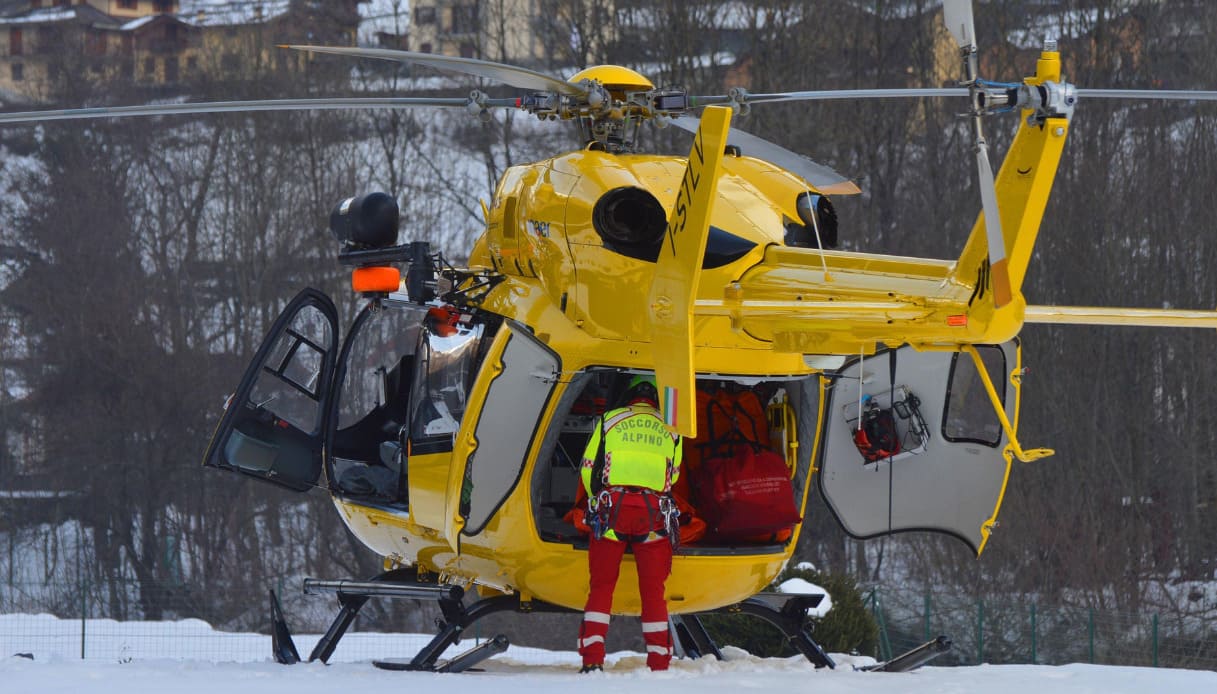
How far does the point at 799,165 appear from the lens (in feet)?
25.9

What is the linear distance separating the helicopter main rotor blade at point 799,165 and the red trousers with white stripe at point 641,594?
2.00m

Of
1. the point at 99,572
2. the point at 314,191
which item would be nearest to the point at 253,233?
the point at 314,191

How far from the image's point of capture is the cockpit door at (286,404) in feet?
27.6

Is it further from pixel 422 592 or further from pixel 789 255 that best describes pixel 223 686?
pixel 789 255

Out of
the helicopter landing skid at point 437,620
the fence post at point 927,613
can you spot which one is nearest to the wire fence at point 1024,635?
the fence post at point 927,613

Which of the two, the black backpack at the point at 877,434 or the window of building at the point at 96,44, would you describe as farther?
the window of building at the point at 96,44

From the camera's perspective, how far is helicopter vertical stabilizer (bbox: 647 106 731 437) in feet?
19.4

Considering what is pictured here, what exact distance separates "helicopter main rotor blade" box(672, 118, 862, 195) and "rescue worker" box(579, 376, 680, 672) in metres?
1.51

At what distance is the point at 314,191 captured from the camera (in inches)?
1216

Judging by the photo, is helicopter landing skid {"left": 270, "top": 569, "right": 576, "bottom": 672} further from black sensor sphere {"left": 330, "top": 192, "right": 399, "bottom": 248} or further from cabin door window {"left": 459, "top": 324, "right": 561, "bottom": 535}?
black sensor sphere {"left": 330, "top": 192, "right": 399, "bottom": 248}

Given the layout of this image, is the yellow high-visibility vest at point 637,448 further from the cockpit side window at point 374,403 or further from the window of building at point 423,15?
the window of building at point 423,15

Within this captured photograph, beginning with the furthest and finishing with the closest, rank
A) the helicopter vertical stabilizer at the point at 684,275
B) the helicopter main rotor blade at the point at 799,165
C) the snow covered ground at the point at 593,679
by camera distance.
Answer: the helicopter main rotor blade at the point at 799,165 < the snow covered ground at the point at 593,679 < the helicopter vertical stabilizer at the point at 684,275

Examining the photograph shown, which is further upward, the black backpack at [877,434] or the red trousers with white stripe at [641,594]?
the black backpack at [877,434]

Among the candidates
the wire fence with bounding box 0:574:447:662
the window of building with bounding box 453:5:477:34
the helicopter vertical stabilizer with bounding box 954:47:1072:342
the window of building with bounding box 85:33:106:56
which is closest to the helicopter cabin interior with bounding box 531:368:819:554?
the helicopter vertical stabilizer with bounding box 954:47:1072:342
